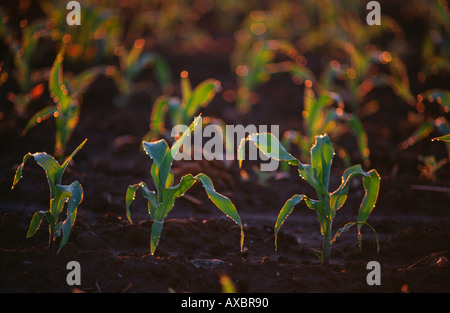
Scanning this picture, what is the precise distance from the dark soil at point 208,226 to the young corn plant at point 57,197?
98 millimetres

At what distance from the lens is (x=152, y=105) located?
15.0 ft

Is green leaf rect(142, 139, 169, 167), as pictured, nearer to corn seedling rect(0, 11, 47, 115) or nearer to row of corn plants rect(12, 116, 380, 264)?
row of corn plants rect(12, 116, 380, 264)

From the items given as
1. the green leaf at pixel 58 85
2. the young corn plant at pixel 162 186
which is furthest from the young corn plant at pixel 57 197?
the green leaf at pixel 58 85

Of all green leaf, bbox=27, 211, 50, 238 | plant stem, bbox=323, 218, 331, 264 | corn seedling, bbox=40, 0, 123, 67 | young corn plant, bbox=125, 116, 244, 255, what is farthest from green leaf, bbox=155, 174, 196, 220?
corn seedling, bbox=40, 0, 123, 67

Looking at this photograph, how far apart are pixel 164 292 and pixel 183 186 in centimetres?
47

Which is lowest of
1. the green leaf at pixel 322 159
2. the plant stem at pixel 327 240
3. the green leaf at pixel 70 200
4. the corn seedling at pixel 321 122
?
the plant stem at pixel 327 240

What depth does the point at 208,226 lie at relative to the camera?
2.62m

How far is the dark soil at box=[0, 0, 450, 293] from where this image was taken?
82.7 inches

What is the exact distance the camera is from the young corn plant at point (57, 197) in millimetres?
2115

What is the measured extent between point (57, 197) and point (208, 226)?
0.82 meters

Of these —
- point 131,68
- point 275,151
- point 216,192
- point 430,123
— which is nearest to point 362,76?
point 430,123

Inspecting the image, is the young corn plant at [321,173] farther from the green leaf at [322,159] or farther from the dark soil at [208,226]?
the dark soil at [208,226]

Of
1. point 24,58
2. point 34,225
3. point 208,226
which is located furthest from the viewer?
point 24,58

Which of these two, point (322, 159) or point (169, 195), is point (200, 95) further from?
point (322, 159)
